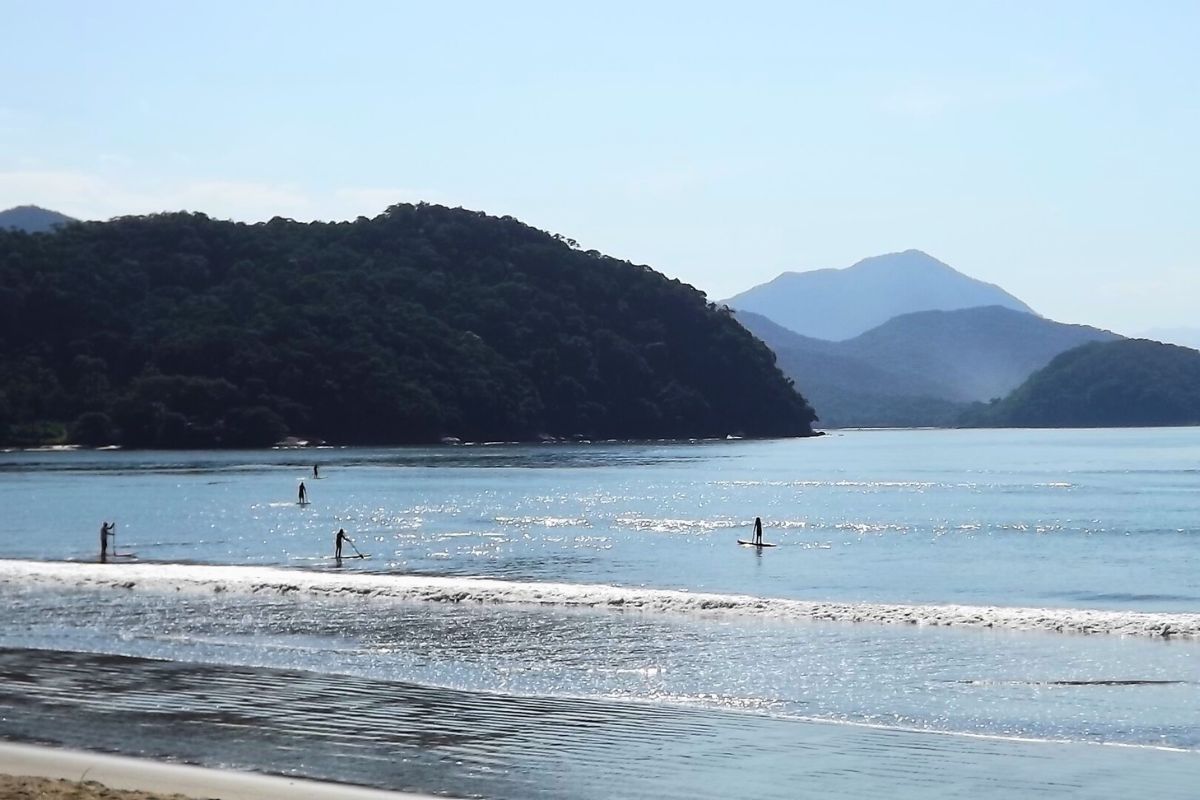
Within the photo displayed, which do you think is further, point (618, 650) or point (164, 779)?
point (618, 650)

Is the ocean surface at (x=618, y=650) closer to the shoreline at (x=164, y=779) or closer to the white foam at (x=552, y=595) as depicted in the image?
the white foam at (x=552, y=595)

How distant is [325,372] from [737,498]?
3563 inches

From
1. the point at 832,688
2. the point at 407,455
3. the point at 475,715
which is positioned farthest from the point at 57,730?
the point at 407,455

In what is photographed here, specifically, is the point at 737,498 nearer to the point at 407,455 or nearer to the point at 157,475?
the point at 157,475

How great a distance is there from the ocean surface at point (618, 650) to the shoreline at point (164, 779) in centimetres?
66

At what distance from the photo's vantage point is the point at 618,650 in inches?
1239

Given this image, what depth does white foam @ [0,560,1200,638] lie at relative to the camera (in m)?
35.6

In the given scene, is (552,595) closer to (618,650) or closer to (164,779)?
(618,650)

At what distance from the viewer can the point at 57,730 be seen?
21875 millimetres

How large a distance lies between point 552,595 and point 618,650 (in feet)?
34.6

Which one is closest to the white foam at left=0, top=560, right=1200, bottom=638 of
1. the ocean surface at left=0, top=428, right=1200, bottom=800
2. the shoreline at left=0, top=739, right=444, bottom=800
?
the ocean surface at left=0, top=428, right=1200, bottom=800

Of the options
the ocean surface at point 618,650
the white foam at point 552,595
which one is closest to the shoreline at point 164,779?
the ocean surface at point 618,650

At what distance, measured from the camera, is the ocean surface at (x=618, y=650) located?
20.2m

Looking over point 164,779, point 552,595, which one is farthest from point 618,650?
point 164,779
